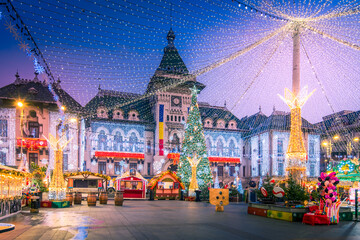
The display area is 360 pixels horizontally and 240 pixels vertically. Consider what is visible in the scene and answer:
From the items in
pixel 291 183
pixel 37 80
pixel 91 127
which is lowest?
pixel 291 183

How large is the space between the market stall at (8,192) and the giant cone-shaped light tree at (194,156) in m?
17.6

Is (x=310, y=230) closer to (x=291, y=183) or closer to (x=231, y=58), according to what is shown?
(x=291, y=183)

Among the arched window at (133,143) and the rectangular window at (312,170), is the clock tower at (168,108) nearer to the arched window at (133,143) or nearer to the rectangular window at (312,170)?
the arched window at (133,143)

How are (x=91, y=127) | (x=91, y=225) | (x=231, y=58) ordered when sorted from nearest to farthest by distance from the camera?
(x=91, y=225) < (x=231, y=58) < (x=91, y=127)

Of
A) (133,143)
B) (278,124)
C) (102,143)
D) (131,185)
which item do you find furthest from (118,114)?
(278,124)

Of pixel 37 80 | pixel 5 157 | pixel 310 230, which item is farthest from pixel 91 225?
pixel 37 80

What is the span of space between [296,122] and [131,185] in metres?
23.5

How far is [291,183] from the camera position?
16.2m

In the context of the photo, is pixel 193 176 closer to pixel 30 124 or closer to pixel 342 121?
pixel 30 124

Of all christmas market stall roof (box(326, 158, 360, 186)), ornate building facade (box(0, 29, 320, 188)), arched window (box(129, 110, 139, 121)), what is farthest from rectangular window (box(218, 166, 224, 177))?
christmas market stall roof (box(326, 158, 360, 186))

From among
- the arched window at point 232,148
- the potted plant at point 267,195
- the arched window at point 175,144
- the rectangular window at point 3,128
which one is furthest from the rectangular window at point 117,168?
the potted plant at point 267,195

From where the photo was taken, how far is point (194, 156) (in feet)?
110

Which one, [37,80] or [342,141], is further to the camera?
[342,141]

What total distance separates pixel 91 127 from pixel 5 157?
1108cm
